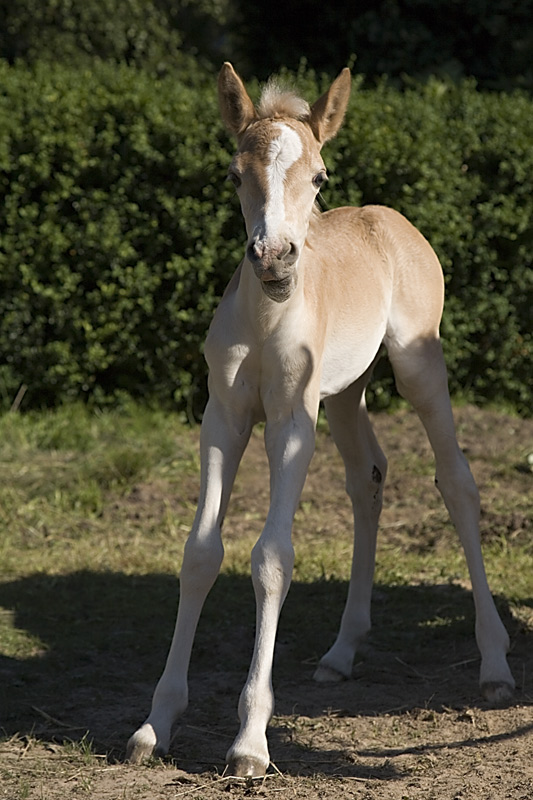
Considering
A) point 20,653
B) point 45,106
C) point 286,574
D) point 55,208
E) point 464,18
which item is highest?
point 464,18

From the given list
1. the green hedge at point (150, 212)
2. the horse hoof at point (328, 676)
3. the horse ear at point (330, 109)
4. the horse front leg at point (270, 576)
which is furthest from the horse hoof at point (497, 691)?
the green hedge at point (150, 212)

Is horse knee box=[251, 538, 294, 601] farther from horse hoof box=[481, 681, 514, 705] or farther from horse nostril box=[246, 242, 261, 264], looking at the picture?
horse hoof box=[481, 681, 514, 705]

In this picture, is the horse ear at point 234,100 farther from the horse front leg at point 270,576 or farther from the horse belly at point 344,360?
the horse front leg at point 270,576

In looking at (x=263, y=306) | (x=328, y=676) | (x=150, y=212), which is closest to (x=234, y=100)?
(x=263, y=306)

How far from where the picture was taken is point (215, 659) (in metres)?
4.67

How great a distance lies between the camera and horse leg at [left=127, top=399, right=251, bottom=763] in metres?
3.57

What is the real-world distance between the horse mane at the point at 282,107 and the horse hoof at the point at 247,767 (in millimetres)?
2166

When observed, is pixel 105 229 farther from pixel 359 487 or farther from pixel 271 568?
pixel 271 568

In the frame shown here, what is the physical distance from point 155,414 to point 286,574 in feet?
15.4

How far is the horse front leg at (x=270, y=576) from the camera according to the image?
328 centimetres

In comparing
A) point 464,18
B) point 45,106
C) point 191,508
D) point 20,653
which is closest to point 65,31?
point 464,18

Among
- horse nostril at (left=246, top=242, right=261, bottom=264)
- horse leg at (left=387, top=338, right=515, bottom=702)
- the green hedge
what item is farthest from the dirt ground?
the green hedge

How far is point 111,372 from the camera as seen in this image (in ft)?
27.6

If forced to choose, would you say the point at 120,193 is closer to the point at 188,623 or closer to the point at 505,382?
the point at 505,382
